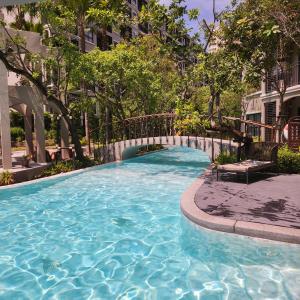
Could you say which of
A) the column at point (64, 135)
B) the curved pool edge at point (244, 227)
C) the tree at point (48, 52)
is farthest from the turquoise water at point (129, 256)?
the column at point (64, 135)

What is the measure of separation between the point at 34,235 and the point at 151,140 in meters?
12.6

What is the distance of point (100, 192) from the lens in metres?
13.5

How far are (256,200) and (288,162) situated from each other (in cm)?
512

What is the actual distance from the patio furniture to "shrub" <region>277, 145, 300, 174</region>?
0.39m

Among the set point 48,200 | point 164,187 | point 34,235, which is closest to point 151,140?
point 164,187

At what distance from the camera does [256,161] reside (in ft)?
44.5

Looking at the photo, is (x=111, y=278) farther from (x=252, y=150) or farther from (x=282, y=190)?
(x=252, y=150)

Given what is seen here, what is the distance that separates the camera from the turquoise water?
5723mm

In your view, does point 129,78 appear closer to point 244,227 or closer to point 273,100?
point 273,100

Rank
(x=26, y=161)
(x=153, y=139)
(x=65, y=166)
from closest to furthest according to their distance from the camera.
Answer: (x=26, y=161) < (x=65, y=166) < (x=153, y=139)

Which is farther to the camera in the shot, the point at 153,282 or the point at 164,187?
the point at 164,187

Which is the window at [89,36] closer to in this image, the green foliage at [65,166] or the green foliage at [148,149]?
the green foliage at [148,149]

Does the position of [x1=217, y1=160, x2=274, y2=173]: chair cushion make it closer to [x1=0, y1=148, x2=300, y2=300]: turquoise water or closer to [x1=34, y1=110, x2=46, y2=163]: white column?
[x1=0, y1=148, x2=300, y2=300]: turquoise water

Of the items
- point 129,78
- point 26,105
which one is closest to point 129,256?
point 26,105
